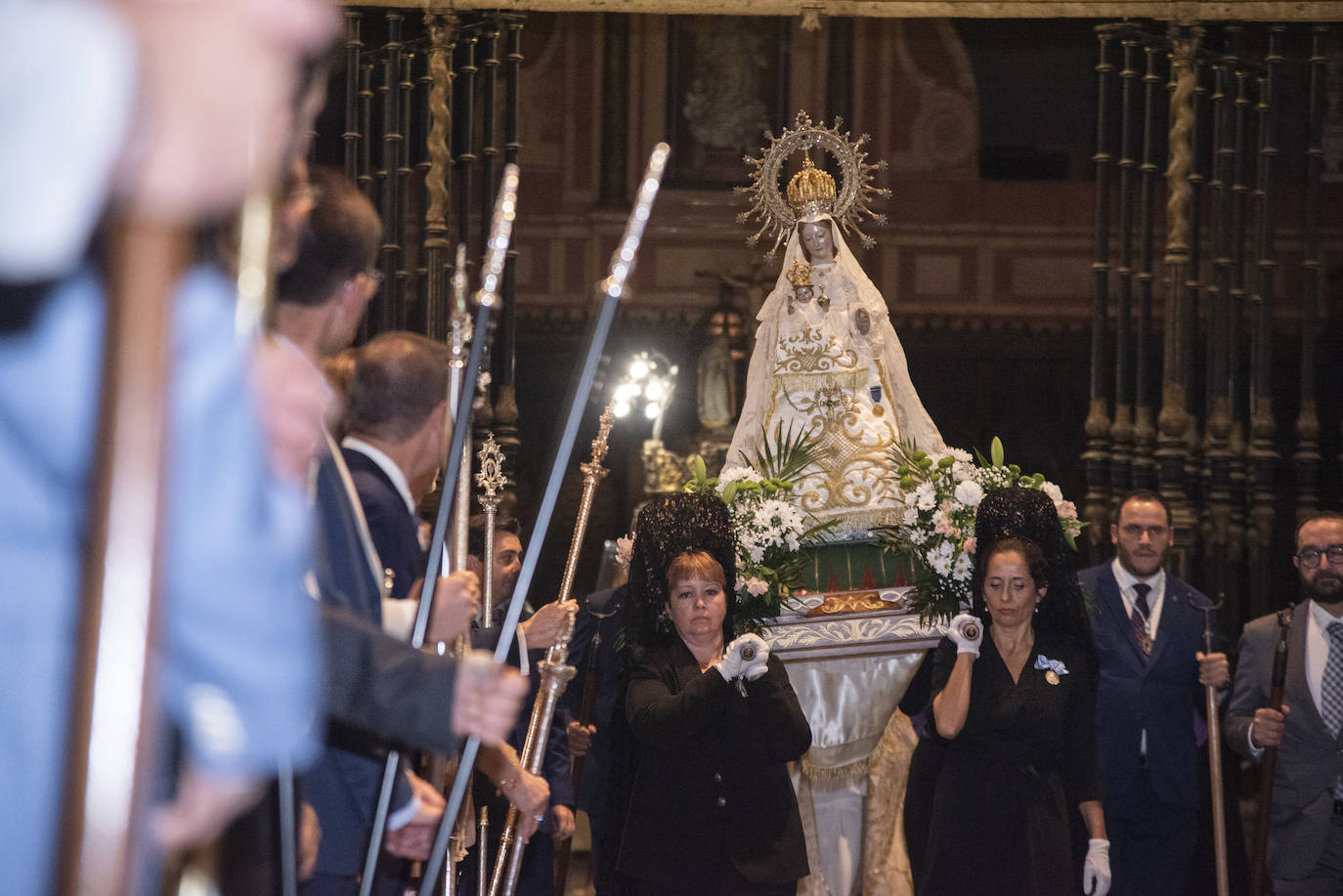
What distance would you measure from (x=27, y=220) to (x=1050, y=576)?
138 inches

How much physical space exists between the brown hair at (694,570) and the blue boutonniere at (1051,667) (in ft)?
2.78

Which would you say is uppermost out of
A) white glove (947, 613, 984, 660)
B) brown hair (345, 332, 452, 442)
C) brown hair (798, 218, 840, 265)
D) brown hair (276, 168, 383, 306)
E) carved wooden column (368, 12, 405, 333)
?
carved wooden column (368, 12, 405, 333)

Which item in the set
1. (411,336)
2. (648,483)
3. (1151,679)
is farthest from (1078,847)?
(648,483)

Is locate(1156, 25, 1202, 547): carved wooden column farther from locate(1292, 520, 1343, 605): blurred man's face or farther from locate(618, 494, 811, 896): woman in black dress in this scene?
locate(618, 494, 811, 896): woman in black dress

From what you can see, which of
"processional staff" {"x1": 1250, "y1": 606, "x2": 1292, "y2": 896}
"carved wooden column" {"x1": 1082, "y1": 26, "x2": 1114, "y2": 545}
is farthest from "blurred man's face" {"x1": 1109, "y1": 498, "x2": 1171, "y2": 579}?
"carved wooden column" {"x1": 1082, "y1": 26, "x2": 1114, "y2": 545}

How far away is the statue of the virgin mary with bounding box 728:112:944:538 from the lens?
517 centimetres

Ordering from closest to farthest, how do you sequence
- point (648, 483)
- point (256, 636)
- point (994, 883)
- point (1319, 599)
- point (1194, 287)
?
1. point (256, 636)
2. point (994, 883)
3. point (1319, 599)
4. point (1194, 287)
5. point (648, 483)

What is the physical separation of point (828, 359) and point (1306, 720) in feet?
6.32

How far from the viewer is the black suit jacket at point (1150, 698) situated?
4.92 metres

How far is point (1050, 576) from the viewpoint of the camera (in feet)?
14.0

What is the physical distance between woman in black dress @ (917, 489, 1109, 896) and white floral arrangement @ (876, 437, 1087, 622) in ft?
1.58

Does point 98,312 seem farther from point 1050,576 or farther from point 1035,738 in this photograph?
point 1050,576

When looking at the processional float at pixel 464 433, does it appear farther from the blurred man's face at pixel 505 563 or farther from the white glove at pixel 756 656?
the blurred man's face at pixel 505 563

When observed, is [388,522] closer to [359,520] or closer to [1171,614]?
[359,520]
